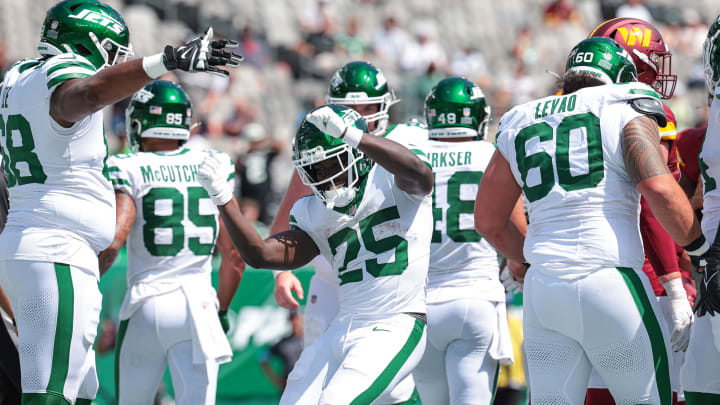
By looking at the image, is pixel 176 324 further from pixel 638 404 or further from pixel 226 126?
pixel 226 126

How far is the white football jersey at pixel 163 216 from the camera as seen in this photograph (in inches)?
218

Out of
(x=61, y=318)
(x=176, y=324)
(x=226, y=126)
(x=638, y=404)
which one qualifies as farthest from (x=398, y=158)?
(x=226, y=126)

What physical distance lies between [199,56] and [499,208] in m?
1.52

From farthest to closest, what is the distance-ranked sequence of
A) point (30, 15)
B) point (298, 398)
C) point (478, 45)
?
1. point (478, 45)
2. point (30, 15)
3. point (298, 398)

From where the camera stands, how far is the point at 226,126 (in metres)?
12.9

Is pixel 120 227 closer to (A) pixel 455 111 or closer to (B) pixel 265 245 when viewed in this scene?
(B) pixel 265 245

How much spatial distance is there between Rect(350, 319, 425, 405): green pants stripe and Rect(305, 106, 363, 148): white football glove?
0.89 m

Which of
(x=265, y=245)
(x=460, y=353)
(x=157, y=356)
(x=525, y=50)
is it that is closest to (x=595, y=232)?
(x=265, y=245)

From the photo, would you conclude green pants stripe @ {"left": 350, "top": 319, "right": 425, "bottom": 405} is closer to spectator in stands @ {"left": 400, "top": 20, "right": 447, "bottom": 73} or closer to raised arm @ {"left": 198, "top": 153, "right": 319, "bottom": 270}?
raised arm @ {"left": 198, "top": 153, "right": 319, "bottom": 270}

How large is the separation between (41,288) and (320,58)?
1097 centimetres

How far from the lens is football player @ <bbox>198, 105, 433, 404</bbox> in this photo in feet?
13.0

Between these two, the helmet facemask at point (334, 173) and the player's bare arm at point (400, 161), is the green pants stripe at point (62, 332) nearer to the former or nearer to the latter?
the helmet facemask at point (334, 173)

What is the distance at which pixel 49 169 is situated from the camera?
4477 mm

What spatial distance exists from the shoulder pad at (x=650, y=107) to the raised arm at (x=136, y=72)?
5.44 feet
